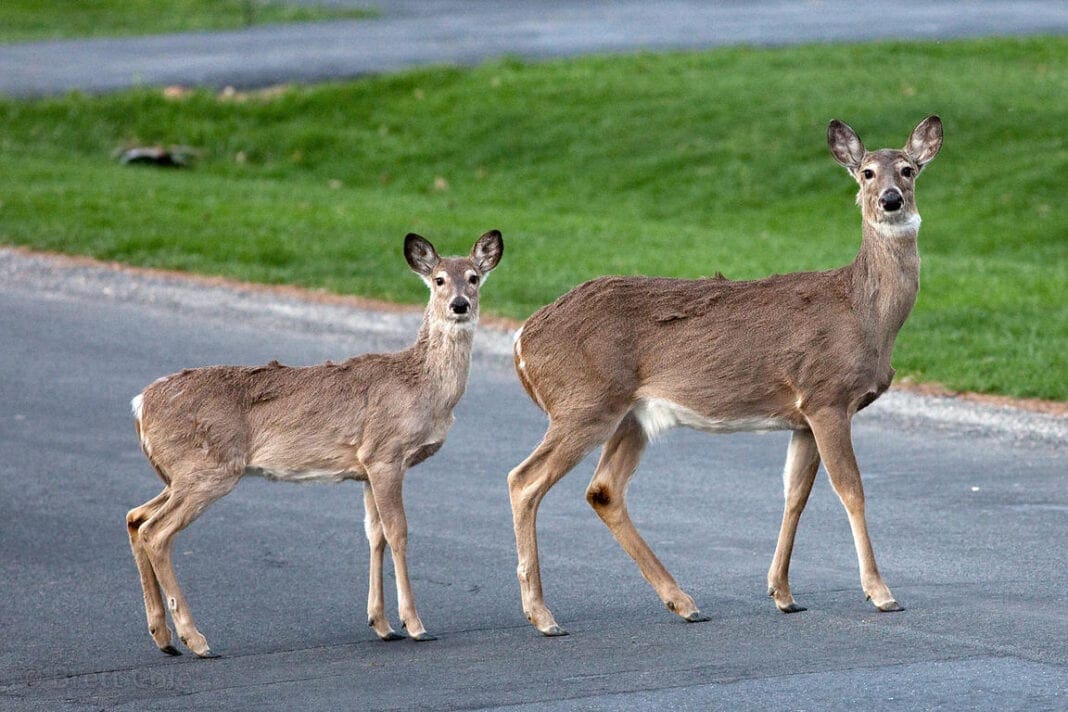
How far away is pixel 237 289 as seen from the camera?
1741cm

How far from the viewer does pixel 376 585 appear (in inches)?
323

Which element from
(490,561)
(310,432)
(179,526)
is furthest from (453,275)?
(490,561)

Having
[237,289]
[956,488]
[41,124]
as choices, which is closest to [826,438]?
[956,488]

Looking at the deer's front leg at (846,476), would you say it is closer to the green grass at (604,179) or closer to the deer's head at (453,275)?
the deer's head at (453,275)

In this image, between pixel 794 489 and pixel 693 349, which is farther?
pixel 794 489

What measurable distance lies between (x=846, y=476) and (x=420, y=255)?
7.20 ft

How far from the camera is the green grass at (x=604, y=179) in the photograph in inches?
695

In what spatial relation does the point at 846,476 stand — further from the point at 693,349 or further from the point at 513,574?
the point at 513,574

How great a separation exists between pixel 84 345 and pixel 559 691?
350 inches

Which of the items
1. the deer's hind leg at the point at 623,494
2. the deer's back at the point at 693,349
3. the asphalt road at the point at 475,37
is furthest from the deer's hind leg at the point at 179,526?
the asphalt road at the point at 475,37

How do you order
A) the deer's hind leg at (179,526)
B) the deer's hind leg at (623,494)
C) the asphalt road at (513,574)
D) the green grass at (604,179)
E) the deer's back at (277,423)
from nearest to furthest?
the asphalt road at (513,574), the deer's hind leg at (179,526), the deer's back at (277,423), the deer's hind leg at (623,494), the green grass at (604,179)

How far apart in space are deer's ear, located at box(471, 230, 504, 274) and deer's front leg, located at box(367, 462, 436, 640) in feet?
3.74

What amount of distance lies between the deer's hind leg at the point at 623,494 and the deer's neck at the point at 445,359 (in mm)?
773

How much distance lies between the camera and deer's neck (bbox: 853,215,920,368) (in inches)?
336
